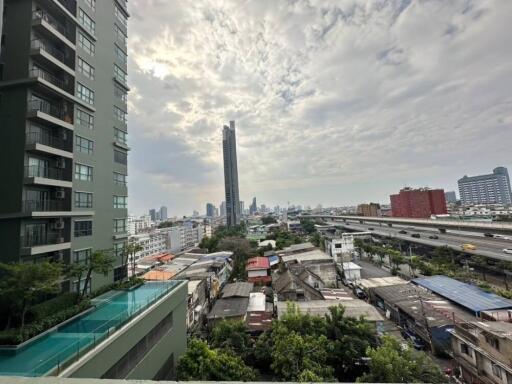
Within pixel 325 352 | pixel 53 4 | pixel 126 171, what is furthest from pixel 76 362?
pixel 53 4

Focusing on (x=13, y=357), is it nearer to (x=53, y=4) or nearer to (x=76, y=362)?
(x=76, y=362)

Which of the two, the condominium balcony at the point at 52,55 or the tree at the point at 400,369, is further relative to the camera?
the condominium balcony at the point at 52,55

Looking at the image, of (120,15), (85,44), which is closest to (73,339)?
(85,44)

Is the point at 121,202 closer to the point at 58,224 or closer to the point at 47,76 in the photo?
the point at 58,224

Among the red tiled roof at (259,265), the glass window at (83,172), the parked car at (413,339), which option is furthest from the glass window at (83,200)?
the red tiled roof at (259,265)

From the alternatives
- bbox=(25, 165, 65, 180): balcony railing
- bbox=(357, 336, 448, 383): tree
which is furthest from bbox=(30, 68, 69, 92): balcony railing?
bbox=(357, 336, 448, 383): tree

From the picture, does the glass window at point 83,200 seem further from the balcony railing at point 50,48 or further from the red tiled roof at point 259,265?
the red tiled roof at point 259,265

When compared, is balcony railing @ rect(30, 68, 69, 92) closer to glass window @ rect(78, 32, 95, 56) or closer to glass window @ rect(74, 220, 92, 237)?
glass window @ rect(78, 32, 95, 56)
